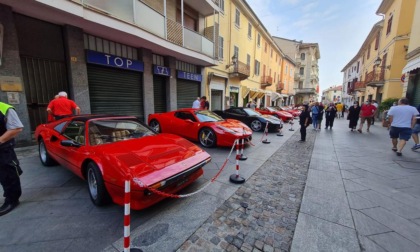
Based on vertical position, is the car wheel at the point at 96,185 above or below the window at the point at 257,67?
below

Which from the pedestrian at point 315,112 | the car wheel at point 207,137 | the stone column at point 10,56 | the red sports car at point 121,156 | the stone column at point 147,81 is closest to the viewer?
the red sports car at point 121,156

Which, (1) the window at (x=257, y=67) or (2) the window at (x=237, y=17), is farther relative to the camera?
(1) the window at (x=257, y=67)

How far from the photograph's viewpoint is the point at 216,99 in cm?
1520

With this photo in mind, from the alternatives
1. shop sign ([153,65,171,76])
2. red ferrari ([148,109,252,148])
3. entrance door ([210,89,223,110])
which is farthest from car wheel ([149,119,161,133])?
entrance door ([210,89,223,110])

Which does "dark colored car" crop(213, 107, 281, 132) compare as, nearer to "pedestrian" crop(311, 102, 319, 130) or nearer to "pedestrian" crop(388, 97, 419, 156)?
"pedestrian" crop(311, 102, 319, 130)

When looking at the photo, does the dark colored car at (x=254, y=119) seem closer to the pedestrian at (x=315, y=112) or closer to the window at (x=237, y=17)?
the pedestrian at (x=315, y=112)

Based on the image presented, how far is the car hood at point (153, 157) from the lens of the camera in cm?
228

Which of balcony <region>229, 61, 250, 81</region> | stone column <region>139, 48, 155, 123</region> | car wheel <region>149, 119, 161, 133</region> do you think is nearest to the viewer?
car wheel <region>149, 119, 161, 133</region>

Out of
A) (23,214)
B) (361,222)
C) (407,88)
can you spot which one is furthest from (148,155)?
(407,88)

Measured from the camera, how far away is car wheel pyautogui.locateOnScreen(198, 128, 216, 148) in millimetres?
5871

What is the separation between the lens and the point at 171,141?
3357 millimetres

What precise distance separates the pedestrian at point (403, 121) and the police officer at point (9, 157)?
8.92m

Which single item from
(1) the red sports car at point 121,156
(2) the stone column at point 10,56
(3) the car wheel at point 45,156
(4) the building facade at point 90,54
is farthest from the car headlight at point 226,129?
(2) the stone column at point 10,56

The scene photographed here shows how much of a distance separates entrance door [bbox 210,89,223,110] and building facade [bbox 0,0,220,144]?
16.3 ft
